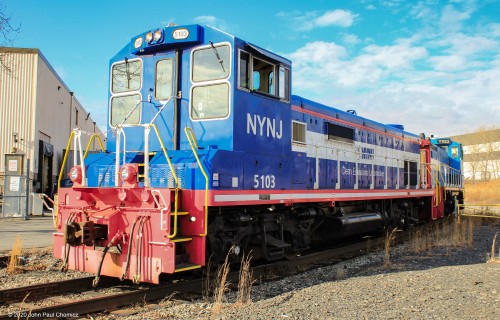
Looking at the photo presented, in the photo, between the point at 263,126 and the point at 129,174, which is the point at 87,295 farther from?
the point at 263,126

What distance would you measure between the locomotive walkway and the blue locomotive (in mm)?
3704

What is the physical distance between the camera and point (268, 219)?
299 inches

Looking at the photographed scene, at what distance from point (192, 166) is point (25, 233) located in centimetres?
810

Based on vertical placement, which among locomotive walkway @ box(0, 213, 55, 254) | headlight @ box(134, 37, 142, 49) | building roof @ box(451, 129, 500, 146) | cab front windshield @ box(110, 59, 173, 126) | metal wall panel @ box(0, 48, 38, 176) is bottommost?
locomotive walkway @ box(0, 213, 55, 254)

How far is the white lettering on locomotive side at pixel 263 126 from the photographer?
7043 millimetres

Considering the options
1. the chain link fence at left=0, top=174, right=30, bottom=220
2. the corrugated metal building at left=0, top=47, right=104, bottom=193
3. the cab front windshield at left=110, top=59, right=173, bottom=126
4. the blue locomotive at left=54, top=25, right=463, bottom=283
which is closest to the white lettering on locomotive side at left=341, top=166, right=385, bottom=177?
the blue locomotive at left=54, top=25, right=463, bottom=283

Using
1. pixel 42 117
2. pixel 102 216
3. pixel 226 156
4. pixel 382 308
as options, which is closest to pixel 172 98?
pixel 226 156

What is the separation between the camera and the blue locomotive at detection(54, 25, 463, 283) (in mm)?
5945

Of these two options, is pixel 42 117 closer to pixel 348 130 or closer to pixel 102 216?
pixel 348 130

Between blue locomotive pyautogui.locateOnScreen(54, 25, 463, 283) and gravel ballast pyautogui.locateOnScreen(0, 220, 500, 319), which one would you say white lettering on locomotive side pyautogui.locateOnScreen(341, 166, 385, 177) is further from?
gravel ballast pyautogui.locateOnScreen(0, 220, 500, 319)

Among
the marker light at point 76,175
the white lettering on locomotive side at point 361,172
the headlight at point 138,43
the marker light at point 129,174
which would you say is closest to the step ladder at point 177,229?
the marker light at point 129,174

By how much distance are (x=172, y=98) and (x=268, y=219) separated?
264 cm

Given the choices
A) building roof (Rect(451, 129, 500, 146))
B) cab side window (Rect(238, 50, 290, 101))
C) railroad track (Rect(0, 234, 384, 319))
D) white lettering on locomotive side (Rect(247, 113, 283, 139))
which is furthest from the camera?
building roof (Rect(451, 129, 500, 146))

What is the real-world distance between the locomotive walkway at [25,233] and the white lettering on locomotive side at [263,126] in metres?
5.81
